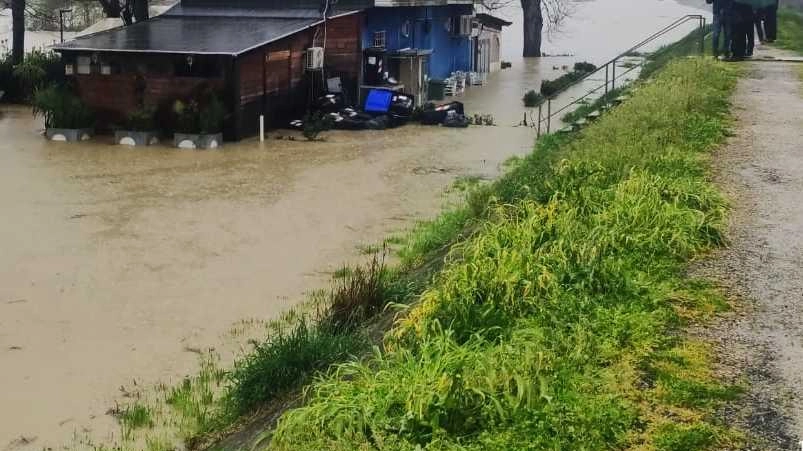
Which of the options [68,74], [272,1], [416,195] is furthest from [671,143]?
[272,1]

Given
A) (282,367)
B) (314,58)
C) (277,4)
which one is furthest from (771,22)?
(282,367)

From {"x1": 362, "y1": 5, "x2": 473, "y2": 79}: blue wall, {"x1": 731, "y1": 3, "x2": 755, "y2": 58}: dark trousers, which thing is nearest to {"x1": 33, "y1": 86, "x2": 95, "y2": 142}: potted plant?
{"x1": 362, "y1": 5, "x2": 473, "y2": 79}: blue wall

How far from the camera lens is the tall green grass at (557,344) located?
17.7 feet

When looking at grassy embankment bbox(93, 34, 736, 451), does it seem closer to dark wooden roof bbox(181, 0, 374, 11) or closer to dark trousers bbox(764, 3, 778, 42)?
dark trousers bbox(764, 3, 778, 42)

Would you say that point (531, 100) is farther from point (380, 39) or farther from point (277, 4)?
point (277, 4)

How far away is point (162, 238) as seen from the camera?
49.2ft

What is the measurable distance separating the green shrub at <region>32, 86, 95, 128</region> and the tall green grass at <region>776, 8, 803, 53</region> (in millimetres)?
18219

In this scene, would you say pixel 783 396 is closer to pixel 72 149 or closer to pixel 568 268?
pixel 568 268

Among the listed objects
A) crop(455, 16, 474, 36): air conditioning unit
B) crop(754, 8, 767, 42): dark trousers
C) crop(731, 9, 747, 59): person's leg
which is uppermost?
crop(455, 16, 474, 36): air conditioning unit

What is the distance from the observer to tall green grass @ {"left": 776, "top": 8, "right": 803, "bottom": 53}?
97.4ft

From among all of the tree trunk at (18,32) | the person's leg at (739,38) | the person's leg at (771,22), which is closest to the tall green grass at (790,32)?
the person's leg at (771,22)

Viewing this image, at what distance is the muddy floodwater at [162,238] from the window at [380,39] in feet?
15.5

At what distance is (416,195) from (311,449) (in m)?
13.5

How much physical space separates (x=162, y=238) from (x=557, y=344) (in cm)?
964
